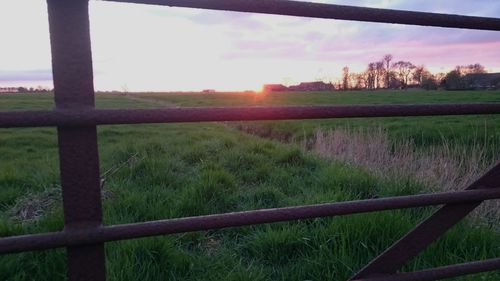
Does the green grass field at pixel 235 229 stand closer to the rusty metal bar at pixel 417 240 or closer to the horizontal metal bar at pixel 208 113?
the rusty metal bar at pixel 417 240

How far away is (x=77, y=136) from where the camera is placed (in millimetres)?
1076

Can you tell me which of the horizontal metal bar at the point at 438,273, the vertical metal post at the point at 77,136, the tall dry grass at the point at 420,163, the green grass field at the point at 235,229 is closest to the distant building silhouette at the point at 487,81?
the tall dry grass at the point at 420,163

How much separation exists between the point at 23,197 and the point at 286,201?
2.73 m

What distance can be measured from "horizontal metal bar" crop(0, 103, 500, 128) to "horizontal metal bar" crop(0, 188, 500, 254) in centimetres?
28

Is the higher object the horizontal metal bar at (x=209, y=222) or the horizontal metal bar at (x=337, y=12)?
the horizontal metal bar at (x=337, y=12)

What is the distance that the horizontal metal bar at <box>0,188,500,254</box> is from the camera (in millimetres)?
1077

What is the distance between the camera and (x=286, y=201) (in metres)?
4.46

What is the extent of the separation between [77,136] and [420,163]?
5.84 metres

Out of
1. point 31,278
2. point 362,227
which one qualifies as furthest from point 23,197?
point 362,227

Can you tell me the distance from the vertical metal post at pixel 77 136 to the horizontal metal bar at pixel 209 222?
1.4 inches

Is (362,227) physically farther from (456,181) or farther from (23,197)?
(23,197)

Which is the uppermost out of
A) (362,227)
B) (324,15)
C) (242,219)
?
(324,15)

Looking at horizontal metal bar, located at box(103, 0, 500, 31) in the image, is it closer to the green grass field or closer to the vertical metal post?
the vertical metal post

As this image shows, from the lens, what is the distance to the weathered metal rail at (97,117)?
103 cm
